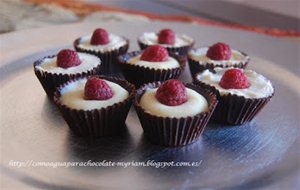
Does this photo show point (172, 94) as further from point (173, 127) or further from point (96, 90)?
point (96, 90)

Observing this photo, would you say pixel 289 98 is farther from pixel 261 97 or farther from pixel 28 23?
pixel 28 23

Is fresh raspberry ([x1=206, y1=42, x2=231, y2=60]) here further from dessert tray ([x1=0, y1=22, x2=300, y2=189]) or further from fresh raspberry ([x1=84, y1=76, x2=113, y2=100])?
fresh raspberry ([x1=84, y1=76, x2=113, y2=100])

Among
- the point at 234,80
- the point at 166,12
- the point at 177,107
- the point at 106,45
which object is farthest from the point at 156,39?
the point at 166,12

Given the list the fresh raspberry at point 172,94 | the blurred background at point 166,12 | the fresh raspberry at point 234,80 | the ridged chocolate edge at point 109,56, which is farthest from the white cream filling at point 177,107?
the blurred background at point 166,12

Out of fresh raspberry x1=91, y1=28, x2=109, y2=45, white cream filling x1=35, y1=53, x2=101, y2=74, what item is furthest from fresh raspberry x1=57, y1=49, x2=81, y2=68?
→ fresh raspberry x1=91, y1=28, x2=109, y2=45

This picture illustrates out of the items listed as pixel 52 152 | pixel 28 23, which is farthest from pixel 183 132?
pixel 28 23

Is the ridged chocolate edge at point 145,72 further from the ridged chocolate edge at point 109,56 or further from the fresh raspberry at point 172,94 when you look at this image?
the fresh raspberry at point 172,94
